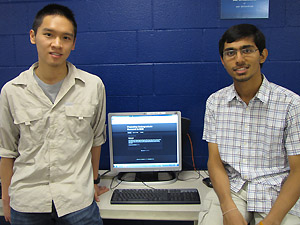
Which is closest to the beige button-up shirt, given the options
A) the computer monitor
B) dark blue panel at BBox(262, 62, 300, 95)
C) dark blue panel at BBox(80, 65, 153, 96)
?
the computer monitor

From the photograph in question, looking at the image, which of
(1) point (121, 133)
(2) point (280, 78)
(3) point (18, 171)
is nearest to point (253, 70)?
(2) point (280, 78)

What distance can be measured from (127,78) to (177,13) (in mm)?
614

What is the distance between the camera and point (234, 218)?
4.16 feet

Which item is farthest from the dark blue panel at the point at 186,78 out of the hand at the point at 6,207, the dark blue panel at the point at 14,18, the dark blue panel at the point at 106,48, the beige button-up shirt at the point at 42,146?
the hand at the point at 6,207

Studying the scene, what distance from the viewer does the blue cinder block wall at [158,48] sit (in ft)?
6.24

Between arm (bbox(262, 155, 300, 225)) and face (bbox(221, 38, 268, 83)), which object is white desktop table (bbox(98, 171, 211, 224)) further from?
face (bbox(221, 38, 268, 83))

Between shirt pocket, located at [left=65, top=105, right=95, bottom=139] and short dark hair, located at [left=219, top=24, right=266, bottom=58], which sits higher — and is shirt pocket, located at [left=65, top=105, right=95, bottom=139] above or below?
below

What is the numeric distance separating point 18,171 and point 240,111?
1266mm

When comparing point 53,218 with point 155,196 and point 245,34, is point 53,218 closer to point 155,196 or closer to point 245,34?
point 155,196

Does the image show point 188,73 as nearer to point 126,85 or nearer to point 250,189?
point 126,85

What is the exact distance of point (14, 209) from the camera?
139 centimetres

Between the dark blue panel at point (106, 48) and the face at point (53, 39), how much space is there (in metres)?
0.58

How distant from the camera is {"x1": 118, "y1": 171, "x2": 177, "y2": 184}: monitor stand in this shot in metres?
1.78

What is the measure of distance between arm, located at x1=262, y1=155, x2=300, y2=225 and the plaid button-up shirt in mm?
52
